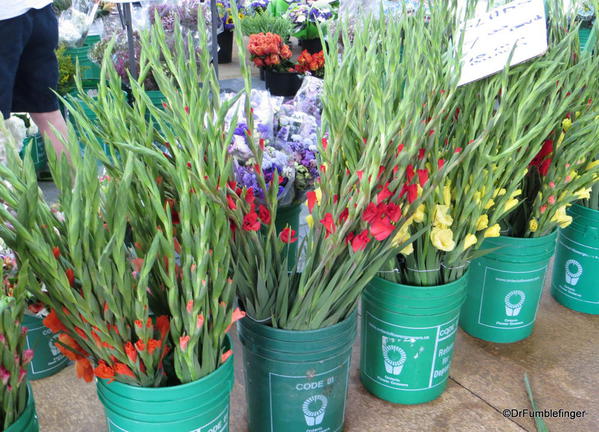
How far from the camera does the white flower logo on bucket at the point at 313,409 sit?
1.33 metres

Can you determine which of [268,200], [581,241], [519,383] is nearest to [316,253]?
[268,200]

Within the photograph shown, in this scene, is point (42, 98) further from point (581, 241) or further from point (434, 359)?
point (581, 241)

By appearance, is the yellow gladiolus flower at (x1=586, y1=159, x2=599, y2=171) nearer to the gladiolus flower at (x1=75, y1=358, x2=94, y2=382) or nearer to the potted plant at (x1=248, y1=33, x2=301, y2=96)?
the gladiolus flower at (x1=75, y1=358, x2=94, y2=382)

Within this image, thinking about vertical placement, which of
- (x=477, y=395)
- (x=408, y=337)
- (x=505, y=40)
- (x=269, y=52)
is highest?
(x=505, y=40)

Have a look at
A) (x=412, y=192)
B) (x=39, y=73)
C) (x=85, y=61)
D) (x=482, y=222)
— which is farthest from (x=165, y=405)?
(x=85, y=61)

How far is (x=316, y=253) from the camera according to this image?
4.10 feet

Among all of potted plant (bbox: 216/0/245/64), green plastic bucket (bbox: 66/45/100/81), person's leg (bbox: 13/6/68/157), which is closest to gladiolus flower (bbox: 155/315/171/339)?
person's leg (bbox: 13/6/68/157)

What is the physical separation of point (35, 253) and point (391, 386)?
3.27 feet

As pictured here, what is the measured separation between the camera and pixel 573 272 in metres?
1.98

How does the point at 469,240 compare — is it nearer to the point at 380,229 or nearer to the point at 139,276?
the point at 380,229

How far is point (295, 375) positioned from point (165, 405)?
354 millimetres

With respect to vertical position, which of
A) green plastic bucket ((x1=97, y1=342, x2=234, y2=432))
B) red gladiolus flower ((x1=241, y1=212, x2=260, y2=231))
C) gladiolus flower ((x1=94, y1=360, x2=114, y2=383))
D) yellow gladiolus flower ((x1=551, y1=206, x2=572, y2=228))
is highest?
red gladiolus flower ((x1=241, y1=212, x2=260, y2=231))

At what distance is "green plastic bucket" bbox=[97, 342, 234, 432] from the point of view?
99cm

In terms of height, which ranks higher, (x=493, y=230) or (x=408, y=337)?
(x=493, y=230)
